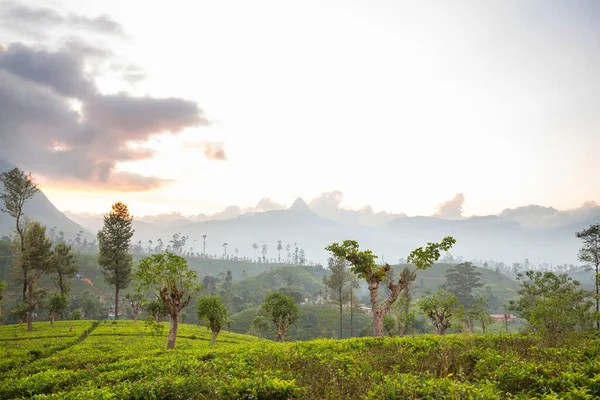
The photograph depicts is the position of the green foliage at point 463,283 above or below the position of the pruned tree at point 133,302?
below

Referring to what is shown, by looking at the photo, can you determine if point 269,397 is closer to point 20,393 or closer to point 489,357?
point 489,357

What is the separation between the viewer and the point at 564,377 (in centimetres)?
795

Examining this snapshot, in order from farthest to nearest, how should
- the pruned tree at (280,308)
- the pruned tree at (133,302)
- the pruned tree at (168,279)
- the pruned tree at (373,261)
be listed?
1. the pruned tree at (133,302)
2. the pruned tree at (280,308)
3. the pruned tree at (373,261)
4. the pruned tree at (168,279)

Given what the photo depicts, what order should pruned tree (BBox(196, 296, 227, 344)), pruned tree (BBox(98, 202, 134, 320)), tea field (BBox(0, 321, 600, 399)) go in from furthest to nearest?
pruned tree (BBox(98, 202, 134, 320))
pruned tree (BBox(196, 296, 227, 344))
tea field (BBox(0, 321, 600, 399))

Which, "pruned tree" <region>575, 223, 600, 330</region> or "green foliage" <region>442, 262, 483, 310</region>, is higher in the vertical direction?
"pruned tree" <region>575, 223, 600, 330</region>

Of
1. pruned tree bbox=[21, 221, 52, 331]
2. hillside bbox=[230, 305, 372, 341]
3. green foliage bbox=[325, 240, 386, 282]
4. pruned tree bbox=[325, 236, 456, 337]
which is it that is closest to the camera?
pruned tree bbox=[325, 236, 456, 337]

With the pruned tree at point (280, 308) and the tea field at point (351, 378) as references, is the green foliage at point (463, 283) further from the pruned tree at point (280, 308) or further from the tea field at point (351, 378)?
the tea field at point (351, 378)

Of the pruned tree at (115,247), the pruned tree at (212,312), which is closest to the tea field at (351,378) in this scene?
the pruned tree at (212,312)

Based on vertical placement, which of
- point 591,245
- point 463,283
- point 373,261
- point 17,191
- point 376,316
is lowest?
point 463,283

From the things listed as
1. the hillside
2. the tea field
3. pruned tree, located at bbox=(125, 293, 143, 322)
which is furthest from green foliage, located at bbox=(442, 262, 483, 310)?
the tea field

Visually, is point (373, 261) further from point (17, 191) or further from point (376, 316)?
point (17, 191)

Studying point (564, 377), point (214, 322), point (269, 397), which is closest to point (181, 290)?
point (214, 322)

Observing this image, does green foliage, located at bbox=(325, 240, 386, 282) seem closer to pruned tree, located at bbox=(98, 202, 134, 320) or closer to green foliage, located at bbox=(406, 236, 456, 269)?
green foliage, located at bbox=(406, 236, 456, 269)

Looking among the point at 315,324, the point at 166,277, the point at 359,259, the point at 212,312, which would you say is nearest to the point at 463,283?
the point at 315,324
